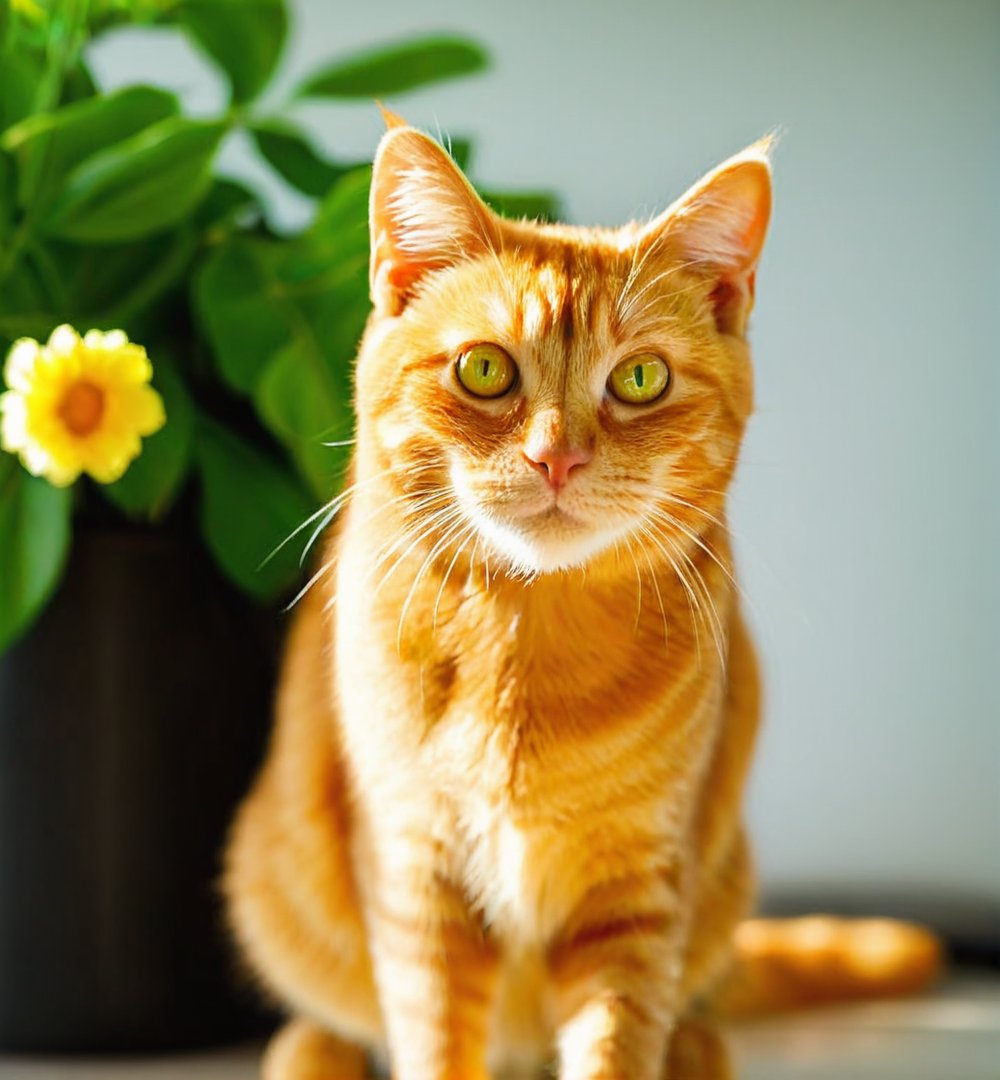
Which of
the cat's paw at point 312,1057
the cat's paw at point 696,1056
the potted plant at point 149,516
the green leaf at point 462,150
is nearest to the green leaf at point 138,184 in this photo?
the potted plant at point 149,516

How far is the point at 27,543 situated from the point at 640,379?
0.55 meters

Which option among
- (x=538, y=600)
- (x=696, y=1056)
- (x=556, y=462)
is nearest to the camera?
(x=556, y=462)

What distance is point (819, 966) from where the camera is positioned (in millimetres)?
1329

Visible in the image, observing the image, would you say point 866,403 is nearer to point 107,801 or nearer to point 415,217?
point 415,217

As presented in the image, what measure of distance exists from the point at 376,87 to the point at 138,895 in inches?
30.3

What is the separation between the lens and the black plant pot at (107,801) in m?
1.17

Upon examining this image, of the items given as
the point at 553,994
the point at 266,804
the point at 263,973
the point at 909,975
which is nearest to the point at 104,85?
the point at 266,804

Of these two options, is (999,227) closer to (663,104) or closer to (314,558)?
(663,104)

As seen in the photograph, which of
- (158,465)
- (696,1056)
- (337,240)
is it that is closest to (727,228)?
(337,240)

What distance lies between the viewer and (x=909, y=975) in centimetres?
136

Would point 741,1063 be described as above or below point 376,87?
below

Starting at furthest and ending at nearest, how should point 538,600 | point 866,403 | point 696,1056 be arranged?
point 866,403 < point 696,1056 < point 538,600

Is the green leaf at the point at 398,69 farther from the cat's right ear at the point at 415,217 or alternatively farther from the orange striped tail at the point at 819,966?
the orange striped tail at the point at 819,966

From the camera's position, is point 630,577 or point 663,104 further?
point 663,104
